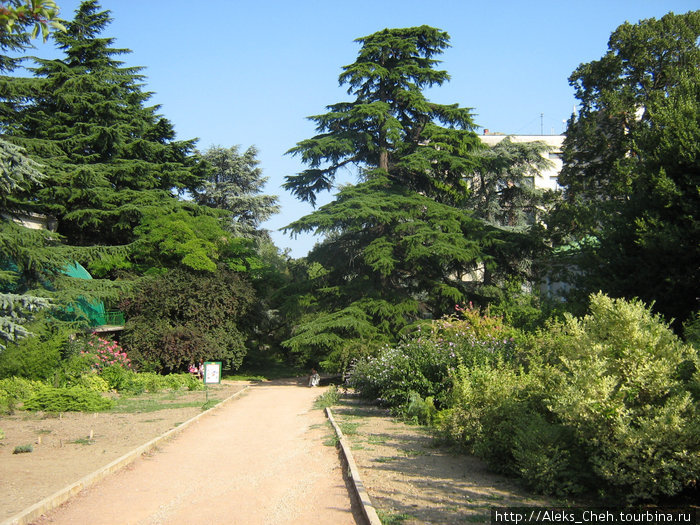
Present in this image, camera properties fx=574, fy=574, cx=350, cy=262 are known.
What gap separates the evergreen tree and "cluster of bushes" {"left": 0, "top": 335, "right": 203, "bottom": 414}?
2260 cm

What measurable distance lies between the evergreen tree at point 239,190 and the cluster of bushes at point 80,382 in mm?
22601

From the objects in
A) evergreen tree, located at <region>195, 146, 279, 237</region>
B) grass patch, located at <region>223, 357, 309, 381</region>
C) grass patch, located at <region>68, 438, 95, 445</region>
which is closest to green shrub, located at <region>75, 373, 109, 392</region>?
grass patch, located at <region>68, 438, 95, 445</region>

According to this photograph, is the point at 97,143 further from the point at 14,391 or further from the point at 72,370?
the point at 14,391

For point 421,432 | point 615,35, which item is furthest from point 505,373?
point 615,35

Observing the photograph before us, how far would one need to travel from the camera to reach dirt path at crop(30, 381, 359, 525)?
6.65 m

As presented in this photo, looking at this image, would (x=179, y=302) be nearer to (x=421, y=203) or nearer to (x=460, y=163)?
(x=421, y=203)

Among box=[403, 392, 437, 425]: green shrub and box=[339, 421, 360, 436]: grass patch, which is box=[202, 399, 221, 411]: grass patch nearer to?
box=[339, 421, 360, 436]: grass patch

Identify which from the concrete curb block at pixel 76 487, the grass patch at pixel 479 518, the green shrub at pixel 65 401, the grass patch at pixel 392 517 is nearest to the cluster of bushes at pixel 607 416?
the grass patch at pixel 479 518

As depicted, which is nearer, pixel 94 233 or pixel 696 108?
pixel 696 108

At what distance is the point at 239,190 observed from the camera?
49469mm

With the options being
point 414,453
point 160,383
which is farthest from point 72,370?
point 414,453

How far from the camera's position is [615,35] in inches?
1025

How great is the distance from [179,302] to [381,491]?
83.8 feet

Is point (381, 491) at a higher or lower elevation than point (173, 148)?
lower
